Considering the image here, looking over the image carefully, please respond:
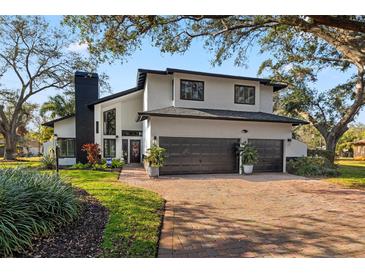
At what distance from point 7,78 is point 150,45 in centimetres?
2415

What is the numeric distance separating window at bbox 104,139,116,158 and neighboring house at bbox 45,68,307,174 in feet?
0.25

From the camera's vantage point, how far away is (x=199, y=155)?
1342cm

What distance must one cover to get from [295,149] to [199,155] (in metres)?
7.19

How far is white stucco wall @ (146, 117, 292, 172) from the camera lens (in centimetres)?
1278

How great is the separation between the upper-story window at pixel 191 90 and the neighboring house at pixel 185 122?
0.21ft

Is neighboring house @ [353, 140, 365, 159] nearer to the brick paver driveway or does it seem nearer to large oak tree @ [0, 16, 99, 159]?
the brick paver driveway

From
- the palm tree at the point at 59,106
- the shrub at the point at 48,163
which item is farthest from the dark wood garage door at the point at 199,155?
the palm tree at the point at 59,106

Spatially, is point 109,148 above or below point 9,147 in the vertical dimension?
above

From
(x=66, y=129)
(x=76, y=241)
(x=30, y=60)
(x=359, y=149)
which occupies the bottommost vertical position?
(x=76, y=241)

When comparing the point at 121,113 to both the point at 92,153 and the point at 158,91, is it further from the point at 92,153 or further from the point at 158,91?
the point at 158,91

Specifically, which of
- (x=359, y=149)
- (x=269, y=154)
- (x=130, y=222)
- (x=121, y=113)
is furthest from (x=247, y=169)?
(x=359, y=149)

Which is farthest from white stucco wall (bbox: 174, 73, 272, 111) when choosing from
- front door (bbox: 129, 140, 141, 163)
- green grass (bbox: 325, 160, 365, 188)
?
green grass (bbox: 325, 160, 365, 188)
